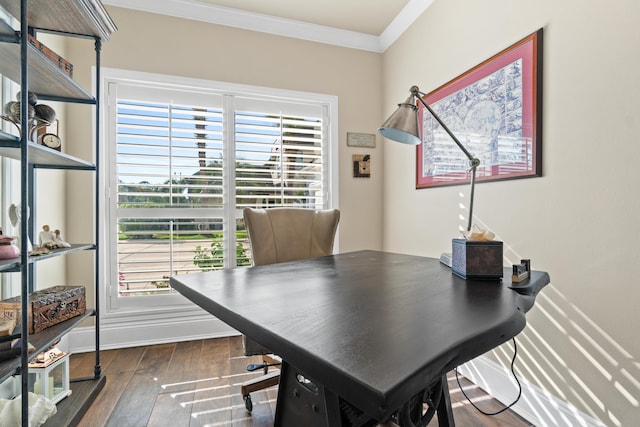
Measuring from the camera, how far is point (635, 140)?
1171mm

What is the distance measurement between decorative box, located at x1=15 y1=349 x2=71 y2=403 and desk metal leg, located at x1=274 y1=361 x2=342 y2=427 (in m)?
1.32

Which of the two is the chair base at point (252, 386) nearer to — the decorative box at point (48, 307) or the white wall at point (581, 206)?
the decorative box at point (48, 307)

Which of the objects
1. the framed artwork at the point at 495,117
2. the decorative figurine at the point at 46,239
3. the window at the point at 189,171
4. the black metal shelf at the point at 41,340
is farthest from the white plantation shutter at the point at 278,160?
the black metal shelf at the point at 41,340

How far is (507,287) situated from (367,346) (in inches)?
25.3

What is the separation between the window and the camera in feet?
7.95

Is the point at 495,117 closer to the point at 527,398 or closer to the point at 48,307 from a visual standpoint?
the point at 527,398

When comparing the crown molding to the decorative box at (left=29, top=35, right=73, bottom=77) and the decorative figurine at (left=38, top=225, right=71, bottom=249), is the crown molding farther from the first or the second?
the decorative figurine at (left=38, top=225, right=71, bottom=249)

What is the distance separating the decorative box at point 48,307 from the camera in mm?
1336

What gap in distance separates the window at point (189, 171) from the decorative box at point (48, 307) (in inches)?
26.9

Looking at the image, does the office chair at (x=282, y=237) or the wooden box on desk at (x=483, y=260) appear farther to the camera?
the office chair at (x=282, y=237)

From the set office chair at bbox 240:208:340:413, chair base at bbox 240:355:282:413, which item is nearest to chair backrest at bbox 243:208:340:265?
office chair at bbox 240:208:340:413

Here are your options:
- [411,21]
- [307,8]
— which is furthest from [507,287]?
[307,8]

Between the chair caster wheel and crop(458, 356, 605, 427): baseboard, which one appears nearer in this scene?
crop(458, 356, 605, 427): baseboard

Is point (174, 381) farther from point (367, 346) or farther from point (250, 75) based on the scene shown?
point (250, 75)
